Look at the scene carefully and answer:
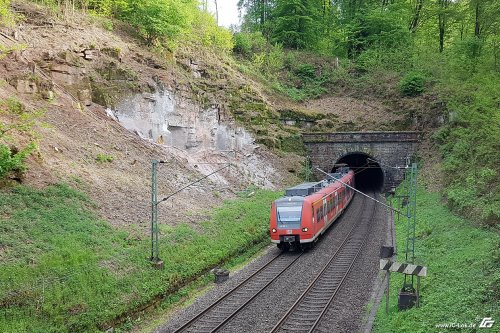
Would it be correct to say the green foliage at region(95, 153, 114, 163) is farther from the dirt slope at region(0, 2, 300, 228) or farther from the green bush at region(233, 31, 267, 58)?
the green bush at region(233, 31, 267, 58)

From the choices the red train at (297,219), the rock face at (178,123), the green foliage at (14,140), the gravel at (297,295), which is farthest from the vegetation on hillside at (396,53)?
the green foliage at (14,140)

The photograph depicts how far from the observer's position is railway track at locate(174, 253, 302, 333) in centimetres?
1302

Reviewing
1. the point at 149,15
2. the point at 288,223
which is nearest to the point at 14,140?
the point at 288,223

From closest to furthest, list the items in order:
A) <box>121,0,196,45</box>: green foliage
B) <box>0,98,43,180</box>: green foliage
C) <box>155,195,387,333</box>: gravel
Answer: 1. <box>155,195,387,333</box>: gravel
2. <box>0,98,43,180</box>: green foliage
3. <box>121,0,196,45</box>: green foliage

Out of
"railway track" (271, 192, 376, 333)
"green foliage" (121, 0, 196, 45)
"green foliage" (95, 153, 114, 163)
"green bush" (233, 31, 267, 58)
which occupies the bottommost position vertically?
"railway track" (271, 192, 376, 333)

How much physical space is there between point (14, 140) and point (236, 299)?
10628 mm

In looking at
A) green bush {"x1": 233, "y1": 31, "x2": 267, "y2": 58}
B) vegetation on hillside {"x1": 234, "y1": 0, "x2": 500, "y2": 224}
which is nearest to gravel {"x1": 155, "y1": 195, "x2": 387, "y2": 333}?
vegetation on hillside {"x1": 234, "y1": 0, "x2": 500, "y2": 224}

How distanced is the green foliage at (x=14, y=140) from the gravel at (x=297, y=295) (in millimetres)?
7868

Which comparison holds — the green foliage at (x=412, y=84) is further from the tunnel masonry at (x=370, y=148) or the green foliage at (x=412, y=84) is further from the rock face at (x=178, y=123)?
the rock face at (x=178, y=123)

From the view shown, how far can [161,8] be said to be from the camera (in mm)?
29828

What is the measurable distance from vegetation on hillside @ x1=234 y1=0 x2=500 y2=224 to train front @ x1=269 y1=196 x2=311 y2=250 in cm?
A: 808

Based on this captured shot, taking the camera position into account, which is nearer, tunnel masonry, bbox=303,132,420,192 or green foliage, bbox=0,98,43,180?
green foliage, bbox=0,98,43,180

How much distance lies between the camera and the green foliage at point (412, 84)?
4078cm

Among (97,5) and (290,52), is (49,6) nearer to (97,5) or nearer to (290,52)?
(97,5)
